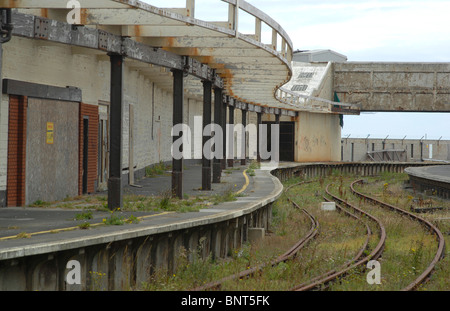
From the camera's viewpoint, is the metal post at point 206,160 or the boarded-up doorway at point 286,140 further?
the boarded-up doorway at point 286,140

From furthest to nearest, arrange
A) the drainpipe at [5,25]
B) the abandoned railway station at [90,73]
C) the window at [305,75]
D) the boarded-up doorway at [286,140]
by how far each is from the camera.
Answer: the window at [305,75], the boarded-up doorway at [286,140], the abandoned railway station at [90,73], the drainpipe at [5,25]

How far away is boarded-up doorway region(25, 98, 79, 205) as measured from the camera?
15.0m

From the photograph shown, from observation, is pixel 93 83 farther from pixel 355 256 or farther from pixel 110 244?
pixel 110 244

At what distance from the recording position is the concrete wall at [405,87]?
54594 millimetres

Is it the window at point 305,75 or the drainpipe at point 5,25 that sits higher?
the window at point 305,75

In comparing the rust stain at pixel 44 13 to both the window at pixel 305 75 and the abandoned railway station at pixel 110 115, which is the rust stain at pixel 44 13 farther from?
the window at pixel 305 75

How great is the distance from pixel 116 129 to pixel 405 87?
43.8m

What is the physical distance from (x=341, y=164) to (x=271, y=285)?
40.7m

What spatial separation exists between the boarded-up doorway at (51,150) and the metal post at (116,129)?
1.94 meters

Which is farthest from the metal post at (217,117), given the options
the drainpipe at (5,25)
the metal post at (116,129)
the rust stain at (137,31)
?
the drainpipe at (5,25)

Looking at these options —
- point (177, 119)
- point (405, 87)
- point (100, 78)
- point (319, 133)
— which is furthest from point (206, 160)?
point (405, 87)

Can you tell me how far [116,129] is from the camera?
14109mm

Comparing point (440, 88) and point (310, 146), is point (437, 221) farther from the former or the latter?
point (440, 88)
